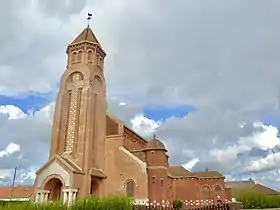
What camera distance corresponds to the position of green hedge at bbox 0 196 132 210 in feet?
37.8

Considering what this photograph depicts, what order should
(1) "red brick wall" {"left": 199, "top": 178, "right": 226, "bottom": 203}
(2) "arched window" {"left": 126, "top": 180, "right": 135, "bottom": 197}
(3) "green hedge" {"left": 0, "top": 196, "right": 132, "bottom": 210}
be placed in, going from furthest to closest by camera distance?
(1) "red brick wall" {"left": 199, "top": 178, "right": 226, "bottom": 203} < (2) "arched window" {"left": 126, "top": 180, "right": 135, "bottom": 197} < (3) "green hedge" {"left": 0, "top": 196, "right": 132, "bottom": 210}

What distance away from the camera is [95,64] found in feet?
127

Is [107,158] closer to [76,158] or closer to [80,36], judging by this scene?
[76,158]

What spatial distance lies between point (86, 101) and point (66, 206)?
929 inches

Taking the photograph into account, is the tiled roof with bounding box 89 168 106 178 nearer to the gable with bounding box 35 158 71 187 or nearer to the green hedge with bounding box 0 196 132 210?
the gable with bounding box 35 158 71 187

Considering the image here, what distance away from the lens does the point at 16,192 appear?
62.5 meters

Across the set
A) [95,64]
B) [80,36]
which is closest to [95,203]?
[95,64]

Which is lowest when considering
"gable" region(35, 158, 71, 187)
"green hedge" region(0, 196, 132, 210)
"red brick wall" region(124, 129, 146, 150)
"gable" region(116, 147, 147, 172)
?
"green hedge" region(0, 196, 132, 210)

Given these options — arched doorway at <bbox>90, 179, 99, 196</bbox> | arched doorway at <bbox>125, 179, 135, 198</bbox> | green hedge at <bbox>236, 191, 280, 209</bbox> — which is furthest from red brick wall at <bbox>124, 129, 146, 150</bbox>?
green hedge at <bbox>236, 191, 280, 209</bbox>

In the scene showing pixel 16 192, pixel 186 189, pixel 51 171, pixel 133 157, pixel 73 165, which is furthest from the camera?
pixel 16 192

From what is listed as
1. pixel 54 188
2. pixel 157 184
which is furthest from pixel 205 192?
pixel 54 188

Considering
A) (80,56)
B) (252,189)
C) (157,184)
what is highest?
(80,56)

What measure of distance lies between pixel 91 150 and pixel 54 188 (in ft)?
19.2

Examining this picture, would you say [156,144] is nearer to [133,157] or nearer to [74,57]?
[133,157]
